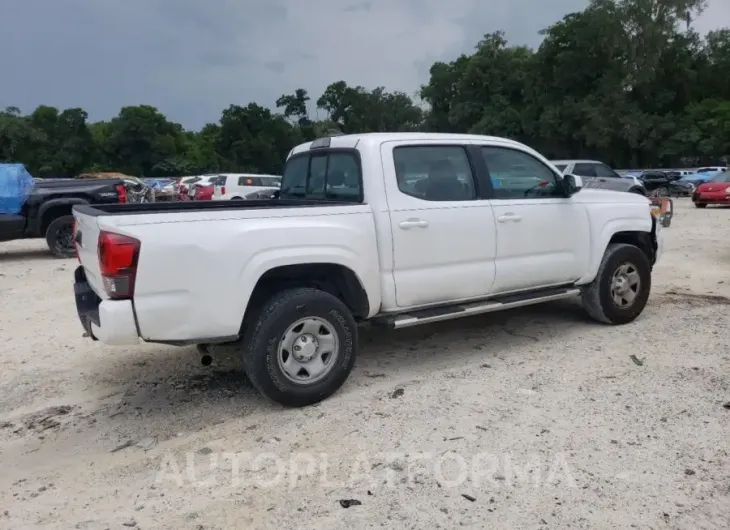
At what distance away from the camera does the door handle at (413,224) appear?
183 inches

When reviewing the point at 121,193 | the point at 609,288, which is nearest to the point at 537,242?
the point at 609,288

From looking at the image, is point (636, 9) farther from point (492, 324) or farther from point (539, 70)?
point (492, 324)

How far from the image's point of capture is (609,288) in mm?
5957

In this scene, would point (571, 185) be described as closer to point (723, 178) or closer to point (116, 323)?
point (116, 323)

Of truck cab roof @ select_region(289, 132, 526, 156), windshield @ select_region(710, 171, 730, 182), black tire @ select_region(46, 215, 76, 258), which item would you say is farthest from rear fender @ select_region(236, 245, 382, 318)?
windshield @ select_region(710, 171, 730, 182)

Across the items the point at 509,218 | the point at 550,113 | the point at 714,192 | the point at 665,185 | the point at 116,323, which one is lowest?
the point at 665,185

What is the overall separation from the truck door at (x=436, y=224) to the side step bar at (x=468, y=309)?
0.28ft

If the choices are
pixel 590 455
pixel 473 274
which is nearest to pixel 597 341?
pixel 473 274

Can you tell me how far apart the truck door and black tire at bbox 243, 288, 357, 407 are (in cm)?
54

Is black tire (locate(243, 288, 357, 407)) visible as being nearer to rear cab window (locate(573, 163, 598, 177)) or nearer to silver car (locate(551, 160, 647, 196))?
silver car (locate(551, 160, 647, 196))

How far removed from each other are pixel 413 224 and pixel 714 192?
20.9m

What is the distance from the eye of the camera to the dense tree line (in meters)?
46.9

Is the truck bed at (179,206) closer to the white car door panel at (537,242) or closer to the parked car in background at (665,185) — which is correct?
the white car door panel at (537,242)

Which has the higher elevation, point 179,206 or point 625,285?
point 179,206
